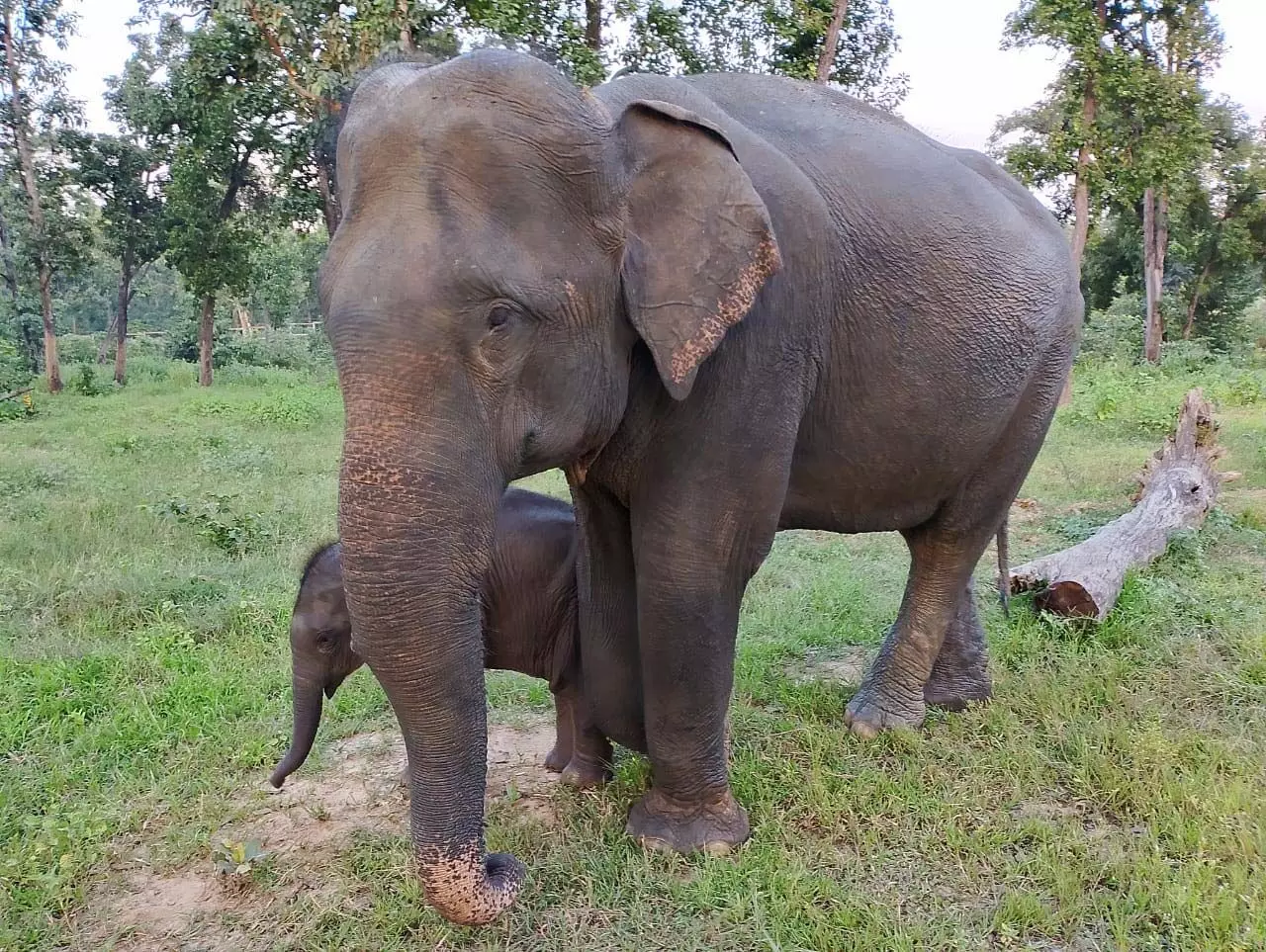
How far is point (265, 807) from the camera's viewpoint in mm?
3100

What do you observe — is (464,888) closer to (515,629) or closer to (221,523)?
(515,629)

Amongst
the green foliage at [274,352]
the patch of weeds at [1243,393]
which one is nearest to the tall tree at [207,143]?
the green foliage at [274,352]

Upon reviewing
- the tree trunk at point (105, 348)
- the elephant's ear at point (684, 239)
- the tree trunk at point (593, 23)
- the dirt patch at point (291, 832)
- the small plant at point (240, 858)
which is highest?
the tree trunk at point (593, 23)

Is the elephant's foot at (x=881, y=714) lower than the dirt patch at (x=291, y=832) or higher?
higher

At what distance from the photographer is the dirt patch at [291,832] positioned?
8.25ft

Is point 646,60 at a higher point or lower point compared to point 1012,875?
higher

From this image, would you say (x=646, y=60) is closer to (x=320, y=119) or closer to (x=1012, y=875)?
(x=320, y=119)

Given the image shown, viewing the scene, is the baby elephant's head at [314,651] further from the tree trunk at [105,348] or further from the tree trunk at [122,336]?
the tree trunk at [105,348]

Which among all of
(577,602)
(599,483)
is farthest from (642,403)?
(577,602)

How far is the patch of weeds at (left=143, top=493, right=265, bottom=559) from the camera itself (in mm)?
6023

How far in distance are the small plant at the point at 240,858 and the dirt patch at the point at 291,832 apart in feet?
0.14

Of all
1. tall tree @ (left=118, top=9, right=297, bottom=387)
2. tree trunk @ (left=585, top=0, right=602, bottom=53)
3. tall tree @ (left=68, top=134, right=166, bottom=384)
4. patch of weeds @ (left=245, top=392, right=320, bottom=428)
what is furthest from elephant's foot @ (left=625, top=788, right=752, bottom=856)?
tall tree @ (left=68, top=134, right=166, bottom=384)

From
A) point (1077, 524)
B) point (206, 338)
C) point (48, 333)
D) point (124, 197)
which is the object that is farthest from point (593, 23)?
point (124, 197)

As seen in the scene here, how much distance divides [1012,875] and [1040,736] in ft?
2.92
